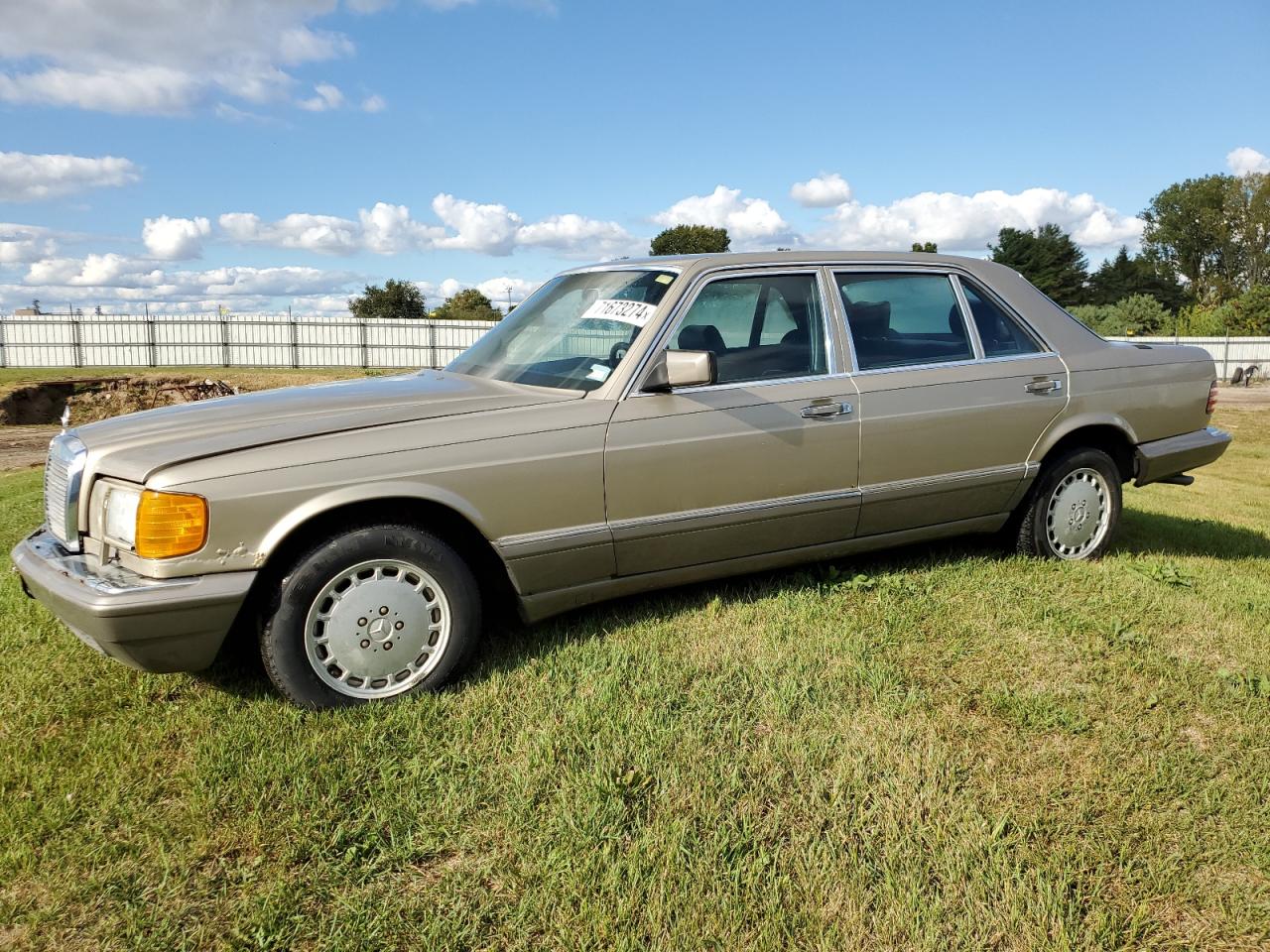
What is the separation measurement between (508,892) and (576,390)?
1.94 meters

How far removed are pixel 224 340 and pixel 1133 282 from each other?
70.0m

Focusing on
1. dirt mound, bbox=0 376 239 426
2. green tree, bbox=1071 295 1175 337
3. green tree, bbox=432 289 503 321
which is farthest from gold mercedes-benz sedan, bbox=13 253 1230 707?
green tree, bbox=432 289 503 321

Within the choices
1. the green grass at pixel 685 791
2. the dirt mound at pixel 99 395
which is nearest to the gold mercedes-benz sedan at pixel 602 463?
the green grass at pixel 685 791

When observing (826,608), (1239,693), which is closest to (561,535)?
(826,608)

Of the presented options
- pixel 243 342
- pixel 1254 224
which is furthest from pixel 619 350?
pixel 1254 224

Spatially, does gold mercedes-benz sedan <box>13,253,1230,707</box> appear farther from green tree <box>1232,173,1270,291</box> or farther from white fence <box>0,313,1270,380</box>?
green tree <box>1232,173,1270,291</box>

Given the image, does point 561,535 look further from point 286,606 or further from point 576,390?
point 286,606

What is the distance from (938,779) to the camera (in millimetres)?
2758

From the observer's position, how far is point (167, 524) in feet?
9.41

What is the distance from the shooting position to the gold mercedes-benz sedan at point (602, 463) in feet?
9.76

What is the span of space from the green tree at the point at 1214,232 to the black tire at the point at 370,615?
240 feet

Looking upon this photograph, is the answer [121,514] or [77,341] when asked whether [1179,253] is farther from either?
[121,514]

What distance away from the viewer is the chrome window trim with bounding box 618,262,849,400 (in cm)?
363

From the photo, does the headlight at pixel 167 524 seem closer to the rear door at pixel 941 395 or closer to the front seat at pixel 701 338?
the front seat at pixel 701 338
